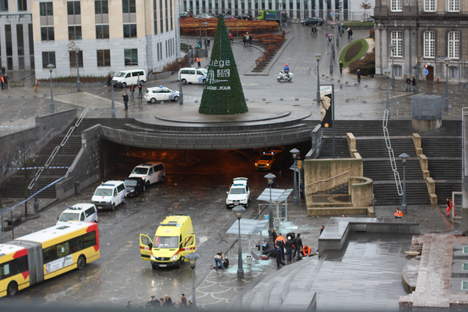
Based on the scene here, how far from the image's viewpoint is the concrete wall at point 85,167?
222 ft

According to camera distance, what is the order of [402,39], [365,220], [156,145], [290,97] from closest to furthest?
[365,220] → [156,145] → [290,97] → [402,39]

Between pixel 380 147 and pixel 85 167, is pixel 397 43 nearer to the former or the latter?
pixel 380 147

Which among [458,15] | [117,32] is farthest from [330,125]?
[117,32]

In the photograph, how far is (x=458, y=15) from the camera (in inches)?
3720

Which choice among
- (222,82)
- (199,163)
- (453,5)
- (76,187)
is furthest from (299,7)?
(76,187)

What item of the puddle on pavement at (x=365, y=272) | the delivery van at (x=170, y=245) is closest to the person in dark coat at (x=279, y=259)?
the puddle on pavement at (x=365, y=272)

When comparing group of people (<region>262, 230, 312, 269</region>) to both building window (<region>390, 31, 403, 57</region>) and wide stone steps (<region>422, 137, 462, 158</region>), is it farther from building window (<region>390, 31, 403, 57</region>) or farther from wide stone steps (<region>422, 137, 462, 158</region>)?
building window (<region>390, 31, 403, 57</region>)

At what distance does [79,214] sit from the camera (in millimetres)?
56938

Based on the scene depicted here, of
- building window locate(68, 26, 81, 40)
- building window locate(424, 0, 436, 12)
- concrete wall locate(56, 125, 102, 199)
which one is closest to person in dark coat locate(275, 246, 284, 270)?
concrete wall locate(56, 125, 102, 199)

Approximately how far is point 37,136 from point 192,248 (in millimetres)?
28853

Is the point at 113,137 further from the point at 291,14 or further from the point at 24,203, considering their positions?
the point at 291,14

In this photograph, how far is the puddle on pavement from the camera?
34.5 metres

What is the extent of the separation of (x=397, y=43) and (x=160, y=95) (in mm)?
26771

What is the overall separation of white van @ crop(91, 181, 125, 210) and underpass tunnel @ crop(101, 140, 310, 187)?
8.37 m
